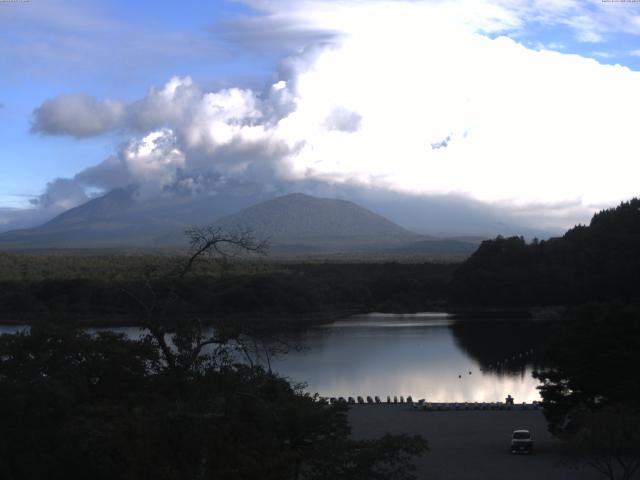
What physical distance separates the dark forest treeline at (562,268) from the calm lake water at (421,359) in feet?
19.1

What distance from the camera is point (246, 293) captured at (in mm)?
42469

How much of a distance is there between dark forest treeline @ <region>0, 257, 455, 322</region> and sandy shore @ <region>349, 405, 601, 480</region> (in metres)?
16.5

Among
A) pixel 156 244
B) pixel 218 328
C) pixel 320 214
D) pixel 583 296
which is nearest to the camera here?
pixel 218 328

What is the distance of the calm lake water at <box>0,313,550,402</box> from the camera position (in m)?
22.7

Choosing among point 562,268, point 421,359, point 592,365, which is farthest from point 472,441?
point 562,268

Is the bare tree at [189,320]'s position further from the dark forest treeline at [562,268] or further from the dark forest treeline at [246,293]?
the dark forest treeline at [562,268]

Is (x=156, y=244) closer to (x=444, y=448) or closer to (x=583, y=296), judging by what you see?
(x=583, y=296)

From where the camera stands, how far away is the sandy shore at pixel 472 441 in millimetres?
12000

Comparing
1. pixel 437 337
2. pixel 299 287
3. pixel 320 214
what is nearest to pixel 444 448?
pixel 437 337

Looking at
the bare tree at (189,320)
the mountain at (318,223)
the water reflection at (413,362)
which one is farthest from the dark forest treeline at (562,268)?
the mountain at (318,223)

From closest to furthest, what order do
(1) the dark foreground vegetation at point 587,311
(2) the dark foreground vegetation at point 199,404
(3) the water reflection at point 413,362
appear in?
(2) the dark foreground vegetation at point 199,404
(1) the dark foreground vegetation at point 587,311
(3) the water reflection at point 413,362

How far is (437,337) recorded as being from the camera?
112ft

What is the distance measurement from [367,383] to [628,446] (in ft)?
45.4

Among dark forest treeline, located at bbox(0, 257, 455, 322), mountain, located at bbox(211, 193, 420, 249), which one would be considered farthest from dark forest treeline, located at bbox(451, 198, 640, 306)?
mountain, located at bbox(211, 193, 420, 249)
